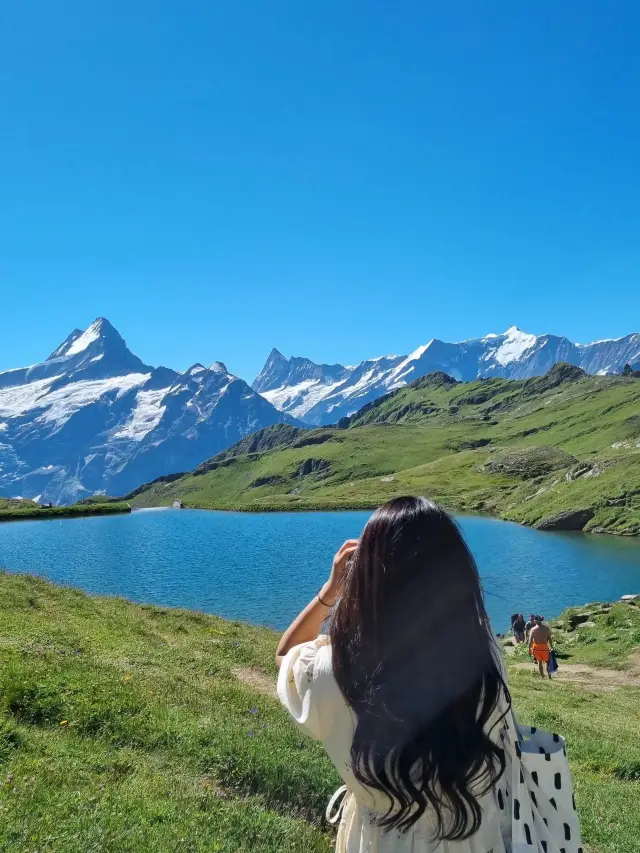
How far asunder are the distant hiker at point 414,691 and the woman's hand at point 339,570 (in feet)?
0.56

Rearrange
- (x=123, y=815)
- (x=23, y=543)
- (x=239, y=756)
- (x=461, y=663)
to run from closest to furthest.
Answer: (x=461, y=663) < (x=123, y=815) < (x=239, y=756) < (x=23, y=543)

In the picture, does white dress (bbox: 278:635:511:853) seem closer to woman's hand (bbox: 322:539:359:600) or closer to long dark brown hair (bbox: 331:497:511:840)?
long dark brown hair (bbox: 331:497:511:840)

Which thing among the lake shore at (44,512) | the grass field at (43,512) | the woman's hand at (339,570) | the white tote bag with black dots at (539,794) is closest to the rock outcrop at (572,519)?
the lake shore at (44,512)

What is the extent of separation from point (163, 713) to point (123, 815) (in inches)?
168

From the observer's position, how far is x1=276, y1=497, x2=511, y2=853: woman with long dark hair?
348cm

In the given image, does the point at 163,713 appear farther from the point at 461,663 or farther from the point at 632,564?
the point at 632,564

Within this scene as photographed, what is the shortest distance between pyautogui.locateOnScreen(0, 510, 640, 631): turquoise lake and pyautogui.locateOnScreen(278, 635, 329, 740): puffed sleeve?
32838 millimetres

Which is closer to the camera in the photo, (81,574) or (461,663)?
(461,663)

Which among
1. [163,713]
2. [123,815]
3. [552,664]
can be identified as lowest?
[552,664]

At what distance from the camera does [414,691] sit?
11.4 ft

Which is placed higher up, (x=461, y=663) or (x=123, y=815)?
(x=461, y=663)

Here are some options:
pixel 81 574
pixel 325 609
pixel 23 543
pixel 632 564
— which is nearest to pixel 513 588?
pixel 632 564

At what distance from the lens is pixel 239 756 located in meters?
8.64

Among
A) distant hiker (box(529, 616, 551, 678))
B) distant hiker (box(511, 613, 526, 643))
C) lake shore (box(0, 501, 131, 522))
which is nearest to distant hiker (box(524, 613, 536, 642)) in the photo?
distant hiker (box(511, 613, 526, 643))
